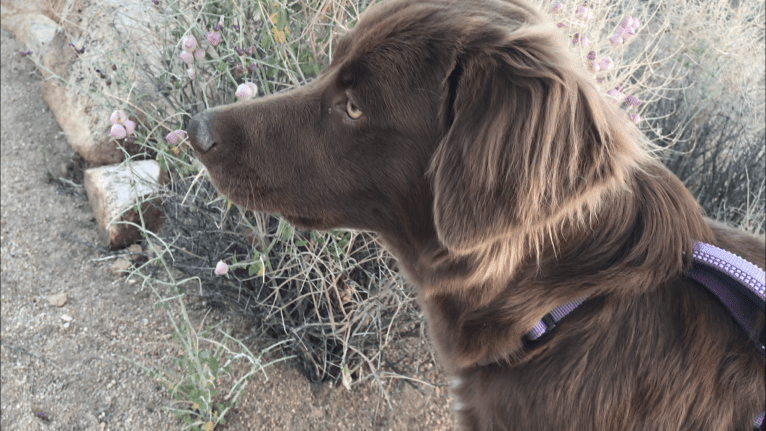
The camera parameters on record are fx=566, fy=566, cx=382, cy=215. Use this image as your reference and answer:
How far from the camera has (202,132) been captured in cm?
204

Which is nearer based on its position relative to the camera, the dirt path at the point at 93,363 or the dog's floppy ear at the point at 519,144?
the dog's floppy ear at the point at 519,144

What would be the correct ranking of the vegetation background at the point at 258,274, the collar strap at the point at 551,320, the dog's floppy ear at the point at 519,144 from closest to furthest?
the dog's floppy ear at the point at 519,144 < the collar strap at the point at 551,320 < the vegetation background at the point at 258,274

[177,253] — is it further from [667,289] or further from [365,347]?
[667,289]

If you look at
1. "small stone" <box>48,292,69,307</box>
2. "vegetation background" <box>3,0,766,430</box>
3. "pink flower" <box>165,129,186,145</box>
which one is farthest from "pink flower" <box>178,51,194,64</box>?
"small stone" <box>48,292,69,307</box>

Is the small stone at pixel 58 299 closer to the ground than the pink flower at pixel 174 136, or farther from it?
closer to the ground

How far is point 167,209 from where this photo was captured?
316cm

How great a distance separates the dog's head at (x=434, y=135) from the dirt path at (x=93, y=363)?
3.84 feet

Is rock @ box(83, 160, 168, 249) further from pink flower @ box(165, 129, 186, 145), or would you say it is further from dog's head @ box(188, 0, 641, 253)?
dog's head @ box(188, 0, 641, 253)

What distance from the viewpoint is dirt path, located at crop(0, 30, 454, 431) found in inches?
105

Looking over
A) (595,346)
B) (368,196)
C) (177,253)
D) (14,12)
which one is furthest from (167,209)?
(14,12)

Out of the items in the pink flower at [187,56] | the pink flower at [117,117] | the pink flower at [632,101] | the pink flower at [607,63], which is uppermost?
the pink flower at [607,63]

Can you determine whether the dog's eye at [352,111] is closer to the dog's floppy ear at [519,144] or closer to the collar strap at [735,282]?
the dog's floppy ear at [519,144]

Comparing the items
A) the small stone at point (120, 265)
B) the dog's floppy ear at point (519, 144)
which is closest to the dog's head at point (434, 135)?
the dog's floppy ear at point (519, 144)

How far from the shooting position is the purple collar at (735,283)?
5.17 ft
